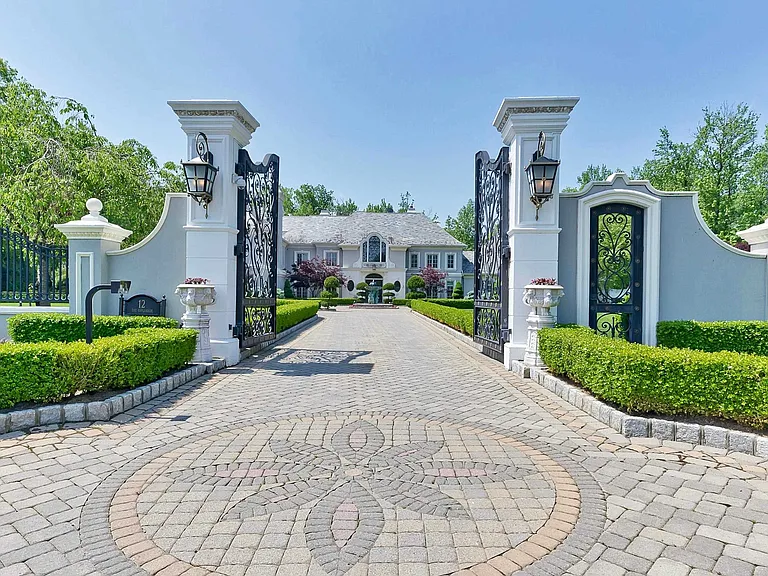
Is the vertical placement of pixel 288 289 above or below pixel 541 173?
below

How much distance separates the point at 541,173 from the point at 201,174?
5.40 metres

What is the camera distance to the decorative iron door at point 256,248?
8.23 meters

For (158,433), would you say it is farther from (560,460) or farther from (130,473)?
(560,460)

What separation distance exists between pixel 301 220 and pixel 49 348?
38590mm

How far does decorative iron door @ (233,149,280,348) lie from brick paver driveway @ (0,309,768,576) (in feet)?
11.4

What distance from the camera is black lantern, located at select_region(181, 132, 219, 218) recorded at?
23.6ft

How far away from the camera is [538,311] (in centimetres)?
712

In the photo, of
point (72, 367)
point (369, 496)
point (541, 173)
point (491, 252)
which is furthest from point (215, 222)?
point (369, 496)

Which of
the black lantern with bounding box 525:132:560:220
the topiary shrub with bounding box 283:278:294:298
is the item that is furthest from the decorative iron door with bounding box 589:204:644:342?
the topiary shrub with bounding box 283:278:294:298

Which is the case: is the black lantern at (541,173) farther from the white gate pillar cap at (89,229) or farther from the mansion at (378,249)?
the mansion at (378,249)

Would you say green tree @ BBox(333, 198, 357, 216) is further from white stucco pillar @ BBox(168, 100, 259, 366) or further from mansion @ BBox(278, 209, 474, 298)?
white stucco pillar @ BBox(168, 100, 259, 366)

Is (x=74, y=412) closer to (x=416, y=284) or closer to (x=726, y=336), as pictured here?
(x=726, y=336)

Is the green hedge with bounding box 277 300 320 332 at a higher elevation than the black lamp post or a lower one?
lower

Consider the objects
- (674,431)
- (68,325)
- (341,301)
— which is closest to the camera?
(674,431)
